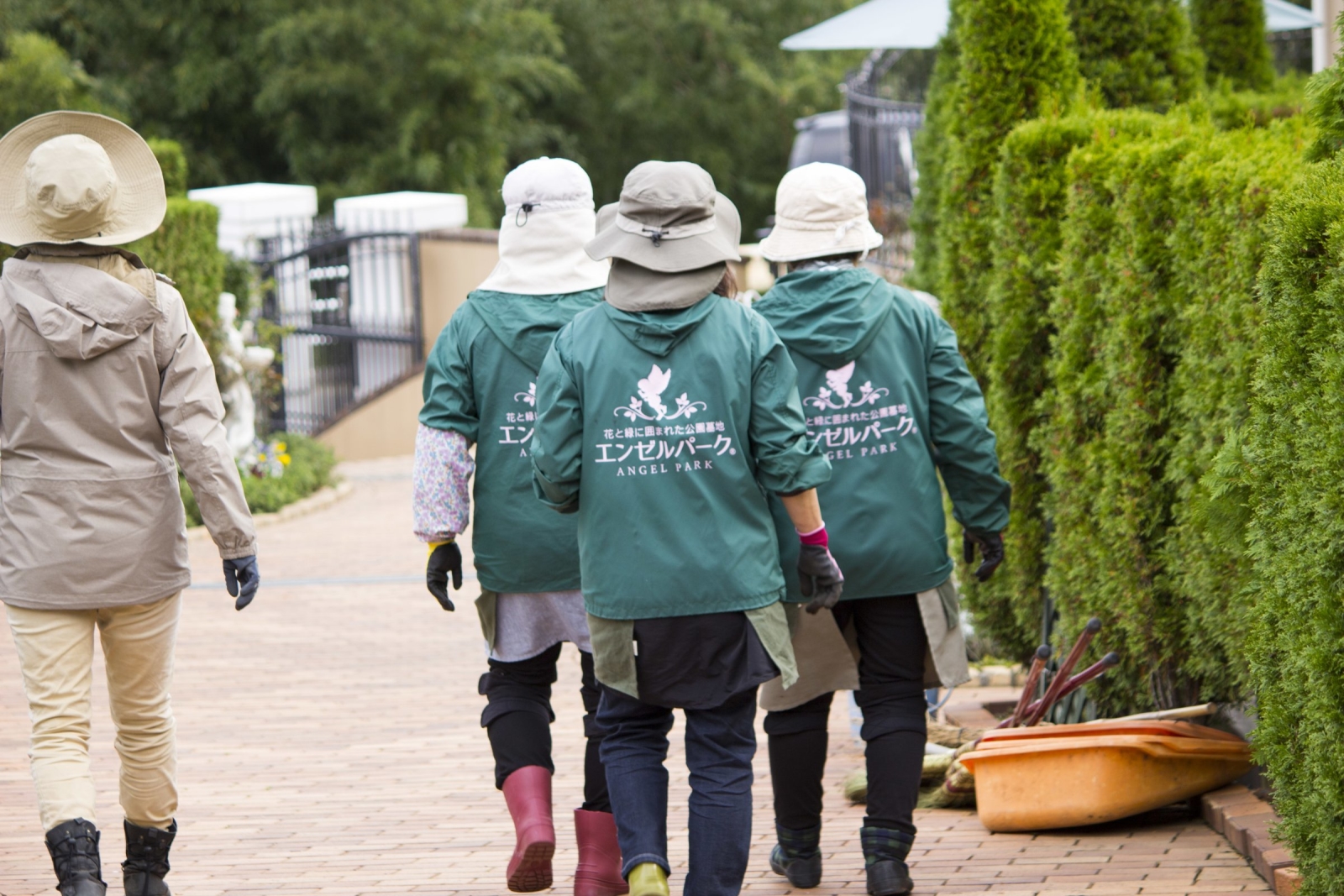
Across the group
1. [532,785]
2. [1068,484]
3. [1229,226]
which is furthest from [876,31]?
[532,785]

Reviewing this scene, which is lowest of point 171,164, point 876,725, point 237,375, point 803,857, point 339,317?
point 339,317

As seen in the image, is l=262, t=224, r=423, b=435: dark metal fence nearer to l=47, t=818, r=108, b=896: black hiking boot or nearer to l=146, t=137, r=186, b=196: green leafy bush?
l=146, t=137, r=186, b=196: green leafy bush

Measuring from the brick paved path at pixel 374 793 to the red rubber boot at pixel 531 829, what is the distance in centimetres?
38

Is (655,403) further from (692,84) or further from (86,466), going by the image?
(692,84)

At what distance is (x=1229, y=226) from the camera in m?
4.30

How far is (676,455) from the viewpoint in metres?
3.74

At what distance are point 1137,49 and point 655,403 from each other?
503 cm

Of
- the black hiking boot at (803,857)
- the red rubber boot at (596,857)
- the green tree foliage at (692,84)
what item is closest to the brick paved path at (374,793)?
the black hiking boot at (803,857)

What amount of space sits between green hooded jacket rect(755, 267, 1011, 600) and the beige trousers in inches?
63.6

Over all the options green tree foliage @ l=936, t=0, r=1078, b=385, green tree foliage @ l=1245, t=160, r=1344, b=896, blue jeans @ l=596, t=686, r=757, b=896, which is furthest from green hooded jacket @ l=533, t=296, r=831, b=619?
green tree foliage @ l=936, t=0, r=1078, b=385

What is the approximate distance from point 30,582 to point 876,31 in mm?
7464

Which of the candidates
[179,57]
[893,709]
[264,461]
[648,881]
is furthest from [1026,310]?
[179,57]

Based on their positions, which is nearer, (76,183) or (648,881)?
(648,881)

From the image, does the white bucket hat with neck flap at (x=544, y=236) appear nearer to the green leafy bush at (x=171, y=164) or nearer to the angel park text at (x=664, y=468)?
the angel park text at (x=664, y=468)
